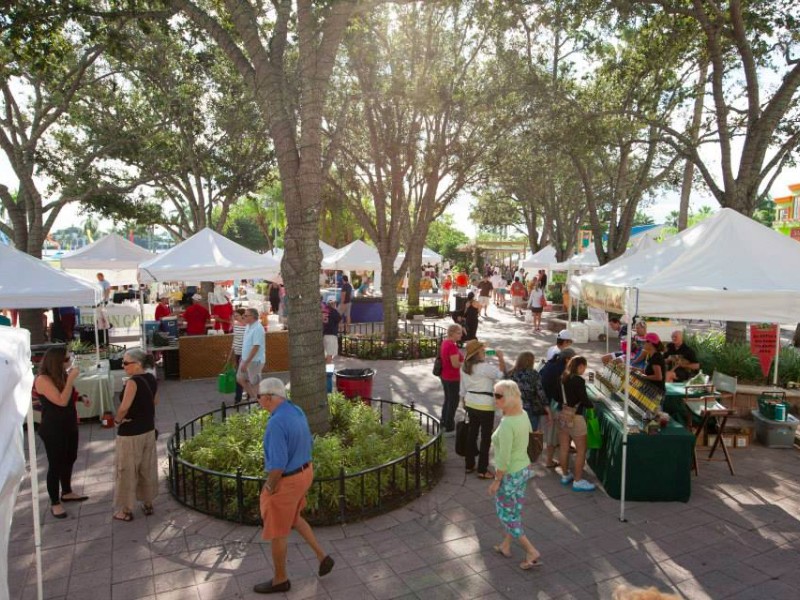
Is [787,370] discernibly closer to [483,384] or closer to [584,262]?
[483,384]

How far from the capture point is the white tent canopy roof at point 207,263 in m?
11.2

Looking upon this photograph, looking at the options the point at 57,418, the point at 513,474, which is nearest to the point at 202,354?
the point at 57,418

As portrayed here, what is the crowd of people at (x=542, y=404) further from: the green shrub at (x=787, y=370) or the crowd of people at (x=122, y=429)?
the green shrub at (x=787, y=370)

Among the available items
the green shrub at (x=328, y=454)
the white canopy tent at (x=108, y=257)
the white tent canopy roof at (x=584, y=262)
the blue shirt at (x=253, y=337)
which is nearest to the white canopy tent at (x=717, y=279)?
the green shrub at (x=328, y=454)

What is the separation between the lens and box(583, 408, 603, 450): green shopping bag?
6.36 m

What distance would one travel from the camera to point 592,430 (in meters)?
6.38

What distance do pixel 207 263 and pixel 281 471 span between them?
8.39 meters

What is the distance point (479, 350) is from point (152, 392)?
3604mm

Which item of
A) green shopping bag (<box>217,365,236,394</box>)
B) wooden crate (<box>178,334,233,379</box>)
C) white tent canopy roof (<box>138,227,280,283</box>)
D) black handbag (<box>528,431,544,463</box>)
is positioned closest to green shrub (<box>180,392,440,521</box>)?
black handbag (<box>528,431,544,463</box>)

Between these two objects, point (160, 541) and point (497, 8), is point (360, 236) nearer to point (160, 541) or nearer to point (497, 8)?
point (497, 8)

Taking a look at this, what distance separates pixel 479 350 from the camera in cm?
652

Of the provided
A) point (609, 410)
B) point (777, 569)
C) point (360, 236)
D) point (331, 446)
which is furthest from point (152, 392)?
point (360, 236)

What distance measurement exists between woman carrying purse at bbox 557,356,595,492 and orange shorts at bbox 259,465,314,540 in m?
3.29

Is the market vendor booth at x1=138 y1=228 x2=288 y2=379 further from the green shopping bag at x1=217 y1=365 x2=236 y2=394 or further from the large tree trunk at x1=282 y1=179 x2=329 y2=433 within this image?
the large tree trunk at x1=282 y1=179 x2=329 y2=433
